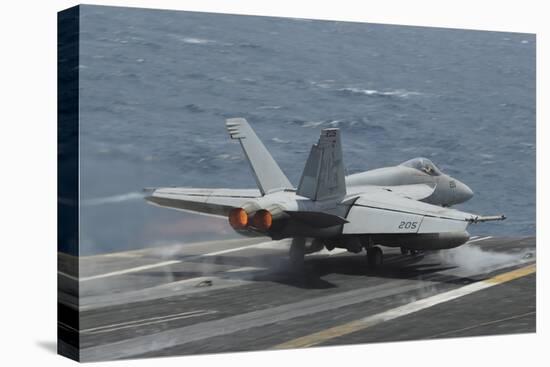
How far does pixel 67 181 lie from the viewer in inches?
962

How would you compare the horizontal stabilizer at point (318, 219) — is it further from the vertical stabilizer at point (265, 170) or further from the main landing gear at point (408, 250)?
the main landing gear at point (408, 250)

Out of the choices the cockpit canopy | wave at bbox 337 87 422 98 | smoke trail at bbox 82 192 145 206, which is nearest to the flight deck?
smoke trail at bbox 82 192 145 206

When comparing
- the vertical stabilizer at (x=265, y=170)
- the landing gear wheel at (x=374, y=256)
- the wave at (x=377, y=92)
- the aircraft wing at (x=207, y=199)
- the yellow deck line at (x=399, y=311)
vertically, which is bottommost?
the yellow deck line at (x=399, y=311)

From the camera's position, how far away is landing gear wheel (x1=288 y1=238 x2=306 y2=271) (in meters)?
28.9

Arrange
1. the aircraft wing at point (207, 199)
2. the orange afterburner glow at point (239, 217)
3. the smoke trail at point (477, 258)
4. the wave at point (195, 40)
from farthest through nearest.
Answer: the smoke trail at point (477, 258) < the orange afterburner glow at point (239, 217) < the aircraft wing at point (207, 199) < the wave at point (195, 40)

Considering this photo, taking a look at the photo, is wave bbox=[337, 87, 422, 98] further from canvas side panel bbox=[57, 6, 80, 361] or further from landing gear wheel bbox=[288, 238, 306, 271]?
canvas side panel bbox=[57, 6, 80, 361]

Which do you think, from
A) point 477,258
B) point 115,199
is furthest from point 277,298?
point 477,258

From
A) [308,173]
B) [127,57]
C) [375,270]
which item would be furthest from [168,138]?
[375,270]

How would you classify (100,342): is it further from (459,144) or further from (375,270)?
(459,144)

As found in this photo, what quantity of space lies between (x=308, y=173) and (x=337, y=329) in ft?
15.0

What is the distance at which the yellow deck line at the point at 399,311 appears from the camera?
2605 cm

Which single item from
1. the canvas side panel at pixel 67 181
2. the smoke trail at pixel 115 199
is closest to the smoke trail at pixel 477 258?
the smoke trail at pixel 115 199

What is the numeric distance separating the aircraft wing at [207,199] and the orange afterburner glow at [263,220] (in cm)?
174

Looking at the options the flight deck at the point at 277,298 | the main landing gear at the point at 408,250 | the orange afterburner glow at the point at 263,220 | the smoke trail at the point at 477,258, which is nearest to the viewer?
the flight deck at the point at 277,298
